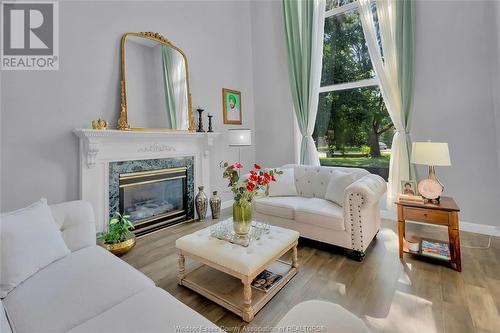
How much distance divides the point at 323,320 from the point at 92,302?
3.44ft

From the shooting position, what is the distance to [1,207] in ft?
6.87

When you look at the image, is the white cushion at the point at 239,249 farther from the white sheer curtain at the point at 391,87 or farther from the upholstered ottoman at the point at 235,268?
the white sheer curtain at the point at 391,87

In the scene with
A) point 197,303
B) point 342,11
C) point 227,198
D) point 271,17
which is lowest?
point 197,303

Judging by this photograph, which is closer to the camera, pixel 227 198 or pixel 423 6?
pixel 423 6

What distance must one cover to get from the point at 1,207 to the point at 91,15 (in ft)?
7.13

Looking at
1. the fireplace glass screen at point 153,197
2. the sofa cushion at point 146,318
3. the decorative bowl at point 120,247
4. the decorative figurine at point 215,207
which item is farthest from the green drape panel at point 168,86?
the sofa cushion at point 146,318

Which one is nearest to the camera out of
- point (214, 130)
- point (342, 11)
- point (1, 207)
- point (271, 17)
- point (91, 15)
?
point (1, 207)

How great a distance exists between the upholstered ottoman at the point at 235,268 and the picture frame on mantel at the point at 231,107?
2650mm

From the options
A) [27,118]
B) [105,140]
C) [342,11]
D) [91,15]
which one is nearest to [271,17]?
[342,11]

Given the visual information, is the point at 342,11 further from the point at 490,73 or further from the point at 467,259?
the point at 467,259

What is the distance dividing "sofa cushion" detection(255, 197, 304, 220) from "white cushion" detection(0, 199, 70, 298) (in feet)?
6.19

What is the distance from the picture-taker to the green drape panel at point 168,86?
10.7 ft

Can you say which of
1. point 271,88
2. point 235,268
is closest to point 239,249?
point 235,268

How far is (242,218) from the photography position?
1793 millimetres
